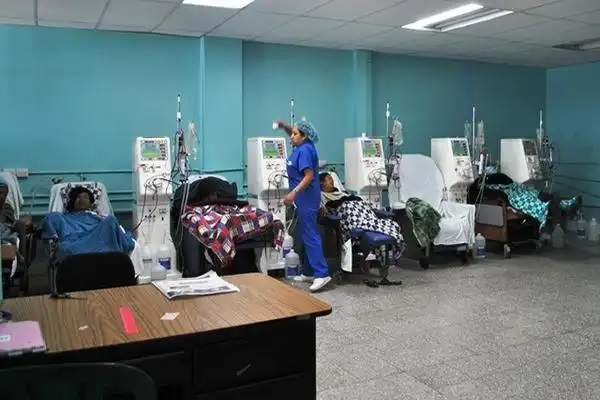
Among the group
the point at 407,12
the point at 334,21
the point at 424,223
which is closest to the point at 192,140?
the point at 334,21

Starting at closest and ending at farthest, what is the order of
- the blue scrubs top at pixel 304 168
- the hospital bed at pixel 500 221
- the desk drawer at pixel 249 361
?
1. the desk drawer at pixel 249 361
2. the blue scrubs top at pixel 304 168
3. the hospital bed at pixel 500 221

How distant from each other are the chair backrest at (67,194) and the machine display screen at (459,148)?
406 centimetres

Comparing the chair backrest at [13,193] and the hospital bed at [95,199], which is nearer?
the chair backrest at [13,193]

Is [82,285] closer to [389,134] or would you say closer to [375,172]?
[375,172]

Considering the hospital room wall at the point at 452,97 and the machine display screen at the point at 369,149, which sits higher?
the hospital room wall at the point at 452,97

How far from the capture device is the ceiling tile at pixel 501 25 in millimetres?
5188

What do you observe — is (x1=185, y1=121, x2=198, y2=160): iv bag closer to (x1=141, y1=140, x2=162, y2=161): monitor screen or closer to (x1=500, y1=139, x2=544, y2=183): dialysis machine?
(x1=141, y1=140, x2=162, y2=161): monitor screen

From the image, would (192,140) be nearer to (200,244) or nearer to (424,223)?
(200,244)

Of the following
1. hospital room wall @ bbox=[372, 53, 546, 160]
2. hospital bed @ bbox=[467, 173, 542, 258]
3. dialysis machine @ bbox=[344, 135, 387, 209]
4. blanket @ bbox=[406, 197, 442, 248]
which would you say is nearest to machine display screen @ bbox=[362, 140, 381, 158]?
dialysis machine @ bbox=[344, 135, 387, 209]

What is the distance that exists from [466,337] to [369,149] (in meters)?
2.78

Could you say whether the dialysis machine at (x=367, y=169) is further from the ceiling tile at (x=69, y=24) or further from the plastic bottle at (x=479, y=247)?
the ceiling tile at (x=69, y=24)

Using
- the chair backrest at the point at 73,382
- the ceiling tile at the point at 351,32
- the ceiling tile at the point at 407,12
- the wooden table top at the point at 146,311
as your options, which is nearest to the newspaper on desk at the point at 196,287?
the wooden table top at the point at 146,311

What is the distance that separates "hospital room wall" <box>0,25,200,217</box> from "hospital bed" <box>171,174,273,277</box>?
0.84 metres

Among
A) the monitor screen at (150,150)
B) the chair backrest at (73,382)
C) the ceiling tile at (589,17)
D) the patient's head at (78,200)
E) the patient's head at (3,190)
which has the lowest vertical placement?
the chair backrest at (73,382)
